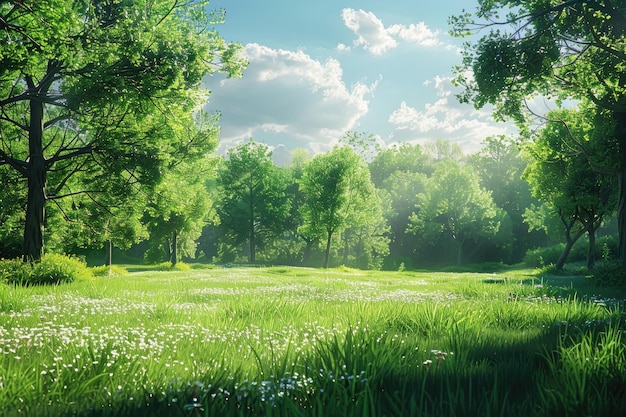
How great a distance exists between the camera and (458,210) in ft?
209

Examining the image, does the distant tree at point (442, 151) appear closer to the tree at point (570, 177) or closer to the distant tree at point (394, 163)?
the distant tree at point (394, 163)

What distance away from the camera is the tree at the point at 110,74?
1266 cm

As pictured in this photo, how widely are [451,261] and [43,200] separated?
63.1m

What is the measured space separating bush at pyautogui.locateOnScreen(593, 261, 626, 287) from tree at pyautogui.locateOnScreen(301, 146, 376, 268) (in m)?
31.7

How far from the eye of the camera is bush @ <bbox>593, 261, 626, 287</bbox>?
16.8 metres

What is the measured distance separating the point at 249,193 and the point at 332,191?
22.2m

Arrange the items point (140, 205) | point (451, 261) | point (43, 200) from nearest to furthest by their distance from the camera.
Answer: point (43, 200)
point (140, 205)
point (451, 261)

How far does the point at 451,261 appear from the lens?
2808 inches

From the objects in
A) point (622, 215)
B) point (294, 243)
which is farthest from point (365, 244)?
point (622, 215)

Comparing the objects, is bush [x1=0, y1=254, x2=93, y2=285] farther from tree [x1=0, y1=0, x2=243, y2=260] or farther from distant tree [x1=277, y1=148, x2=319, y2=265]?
distant tree [x1=277, y1=148, x2=319, y2=265]

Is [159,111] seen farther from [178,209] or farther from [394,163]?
[394,163]

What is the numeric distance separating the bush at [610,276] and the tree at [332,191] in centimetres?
3165

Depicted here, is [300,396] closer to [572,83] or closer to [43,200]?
[43,200]

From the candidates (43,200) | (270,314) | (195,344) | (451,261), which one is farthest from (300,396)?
(451,261)
